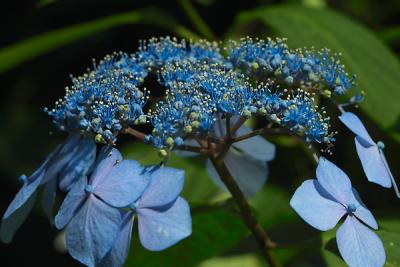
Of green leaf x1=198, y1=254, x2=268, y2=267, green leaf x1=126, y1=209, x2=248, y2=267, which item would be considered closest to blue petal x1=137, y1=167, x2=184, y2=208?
green leaf x1=126, y1=209, x2=248, y2=267

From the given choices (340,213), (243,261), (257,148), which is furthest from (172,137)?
(243,261)

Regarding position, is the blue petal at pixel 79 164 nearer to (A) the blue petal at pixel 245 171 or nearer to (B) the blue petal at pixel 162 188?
(B) the blue petal at pixel 162 188

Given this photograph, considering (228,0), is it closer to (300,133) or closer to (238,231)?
(238,231)

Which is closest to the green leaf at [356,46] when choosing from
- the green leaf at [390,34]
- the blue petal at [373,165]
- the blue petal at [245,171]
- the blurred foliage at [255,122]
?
the blurred foliage at [255,122]

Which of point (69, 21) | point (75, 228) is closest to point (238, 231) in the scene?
point (75, 228)

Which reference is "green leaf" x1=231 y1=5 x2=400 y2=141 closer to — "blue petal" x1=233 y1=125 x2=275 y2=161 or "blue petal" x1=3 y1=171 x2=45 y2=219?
"blue petal" x1=233 y1=125 x2=275 y2=161
